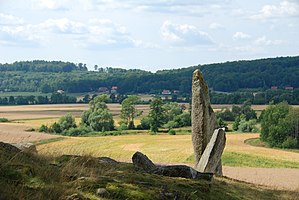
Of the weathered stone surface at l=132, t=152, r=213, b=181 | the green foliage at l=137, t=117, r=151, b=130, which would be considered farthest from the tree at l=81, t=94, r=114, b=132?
the weathered stone surface at l=132, t=152, r=213, b=181

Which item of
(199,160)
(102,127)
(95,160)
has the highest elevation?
(95,160)

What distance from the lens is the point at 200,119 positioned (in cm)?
2219

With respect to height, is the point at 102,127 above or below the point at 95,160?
below

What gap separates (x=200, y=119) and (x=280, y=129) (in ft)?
213

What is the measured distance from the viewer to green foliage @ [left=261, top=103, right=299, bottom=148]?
83.9 meters

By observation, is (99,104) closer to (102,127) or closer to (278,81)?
(102,127)

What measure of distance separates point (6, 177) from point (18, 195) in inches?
40.6

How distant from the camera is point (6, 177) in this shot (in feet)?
27.0

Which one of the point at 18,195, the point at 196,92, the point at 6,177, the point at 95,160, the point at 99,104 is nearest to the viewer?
the point at 18,195

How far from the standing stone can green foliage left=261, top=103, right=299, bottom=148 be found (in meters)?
62.4

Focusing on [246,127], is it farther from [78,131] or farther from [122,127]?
[78,131]

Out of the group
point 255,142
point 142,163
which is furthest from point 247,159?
point 142,163

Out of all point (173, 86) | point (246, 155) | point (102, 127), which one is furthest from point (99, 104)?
point (173, 86)

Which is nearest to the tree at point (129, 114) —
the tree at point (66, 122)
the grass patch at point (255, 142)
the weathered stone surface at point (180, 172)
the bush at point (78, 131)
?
the bush at point (78, 131)
